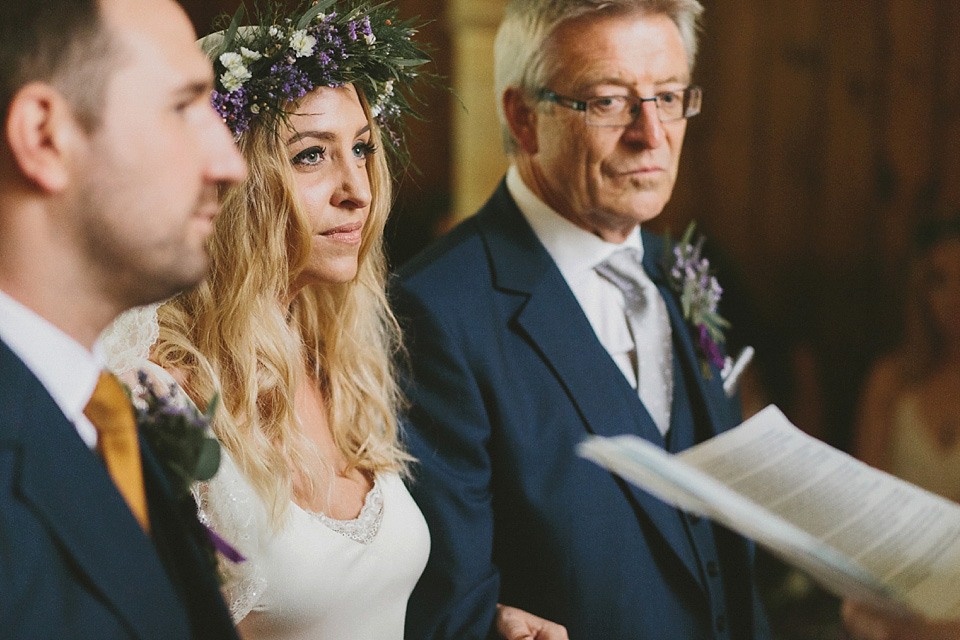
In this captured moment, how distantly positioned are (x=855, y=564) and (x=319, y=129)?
0.99 metres

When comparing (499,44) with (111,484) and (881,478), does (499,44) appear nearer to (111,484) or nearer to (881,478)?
(881,478)

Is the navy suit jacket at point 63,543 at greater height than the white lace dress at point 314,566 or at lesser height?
greater

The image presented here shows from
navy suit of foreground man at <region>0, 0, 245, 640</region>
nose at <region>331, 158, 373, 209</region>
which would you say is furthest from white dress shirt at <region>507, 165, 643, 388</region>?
navy suit of foreground man at <region>0, 0, 245, 640</region>

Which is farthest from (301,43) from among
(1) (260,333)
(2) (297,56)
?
(1) (260,333)

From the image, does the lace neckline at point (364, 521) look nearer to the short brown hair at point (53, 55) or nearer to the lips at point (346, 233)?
the lips at point (346, 233)

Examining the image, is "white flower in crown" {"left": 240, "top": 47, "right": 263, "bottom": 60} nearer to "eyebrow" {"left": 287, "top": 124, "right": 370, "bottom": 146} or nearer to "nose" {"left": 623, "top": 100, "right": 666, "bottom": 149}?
"eyebrow" {"left": 287, "top": 124, "right": 370, "bottom": 146}

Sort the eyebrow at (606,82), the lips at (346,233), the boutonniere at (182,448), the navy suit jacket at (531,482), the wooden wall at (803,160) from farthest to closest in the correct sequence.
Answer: the wooden wall at (803,160)
the eyebrow at (606,82)
the navy suit jacket at (531,482)
the lips at (346,233)
the boutonniere at (182,448)

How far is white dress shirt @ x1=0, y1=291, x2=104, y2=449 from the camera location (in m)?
0.78

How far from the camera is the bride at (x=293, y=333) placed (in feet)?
4.51

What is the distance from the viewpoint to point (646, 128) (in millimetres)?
1772

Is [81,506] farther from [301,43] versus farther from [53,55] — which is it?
[301,43]

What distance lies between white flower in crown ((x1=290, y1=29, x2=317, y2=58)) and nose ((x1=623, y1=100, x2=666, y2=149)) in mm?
667

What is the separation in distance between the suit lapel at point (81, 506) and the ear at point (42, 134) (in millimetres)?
154

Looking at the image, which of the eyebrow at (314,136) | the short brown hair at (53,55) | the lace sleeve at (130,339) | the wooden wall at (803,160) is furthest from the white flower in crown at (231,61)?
the wooden wall at (803,160)
